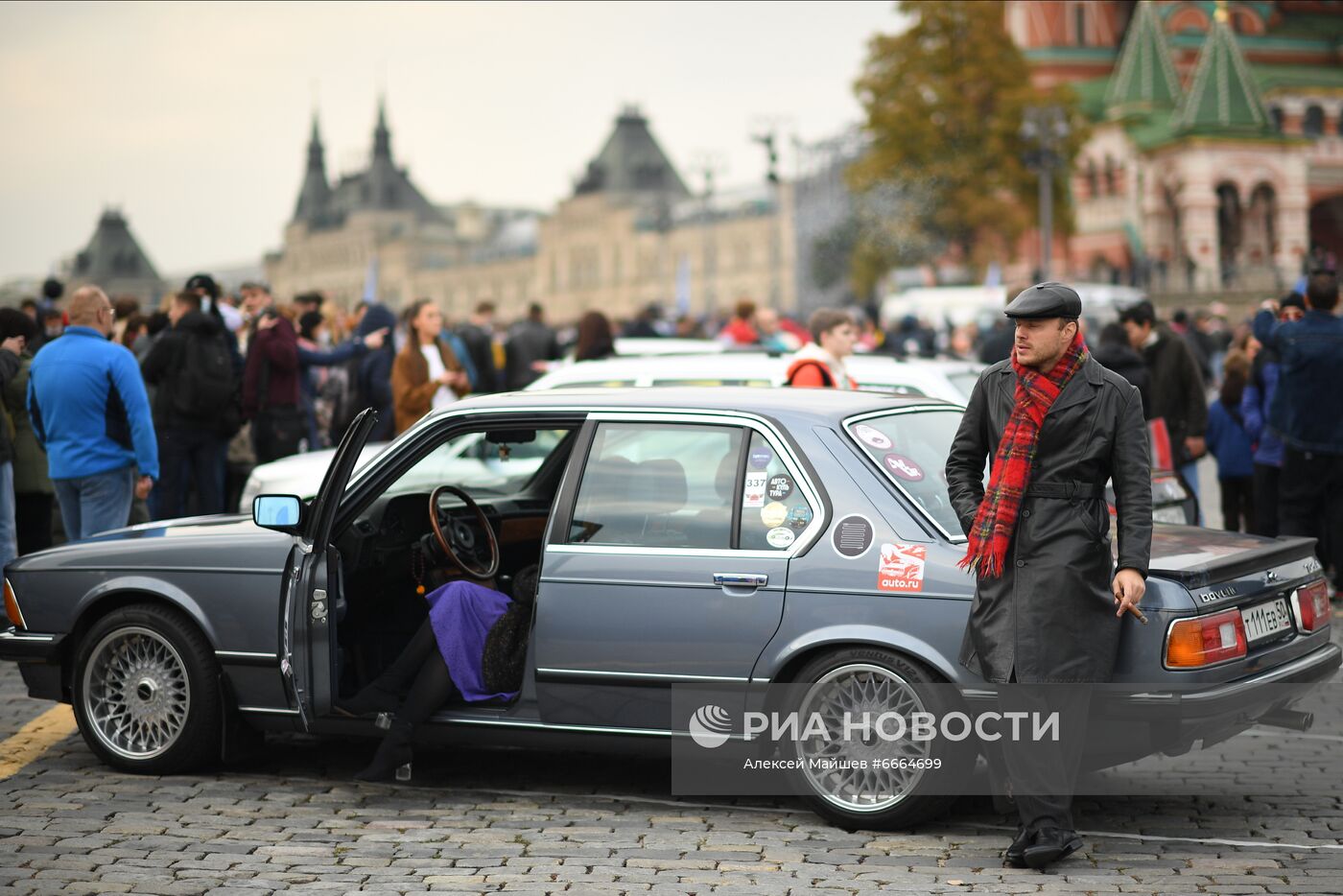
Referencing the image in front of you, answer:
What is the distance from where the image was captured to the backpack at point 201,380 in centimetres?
1145

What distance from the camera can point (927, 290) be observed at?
158 ft

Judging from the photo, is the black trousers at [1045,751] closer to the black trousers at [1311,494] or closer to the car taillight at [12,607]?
the car taillight at [12,607]

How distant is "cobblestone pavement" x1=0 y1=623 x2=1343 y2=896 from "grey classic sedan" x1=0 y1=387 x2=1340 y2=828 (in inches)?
10.3

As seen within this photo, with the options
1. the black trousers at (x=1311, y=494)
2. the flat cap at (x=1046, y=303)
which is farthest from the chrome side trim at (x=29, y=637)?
the black trousers at (x=1311, y=494)

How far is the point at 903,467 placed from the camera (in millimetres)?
6266

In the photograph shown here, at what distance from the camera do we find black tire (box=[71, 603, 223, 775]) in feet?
22.4

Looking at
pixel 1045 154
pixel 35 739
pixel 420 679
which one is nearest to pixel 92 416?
pixel 35 739

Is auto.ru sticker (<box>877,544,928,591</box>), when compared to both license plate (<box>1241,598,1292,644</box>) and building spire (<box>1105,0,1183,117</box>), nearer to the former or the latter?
license plate (<box>1241,598,1292,644</box>)

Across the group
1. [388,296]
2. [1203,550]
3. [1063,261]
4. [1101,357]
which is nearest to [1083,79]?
[1063,261]

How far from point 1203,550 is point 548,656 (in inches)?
94.2

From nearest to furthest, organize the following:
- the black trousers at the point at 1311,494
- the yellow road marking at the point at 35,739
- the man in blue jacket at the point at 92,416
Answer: the yellow road marking at the point at 35,739
the man in blue jacket at the point at 92,416
the black trousers at the point at 1311,494

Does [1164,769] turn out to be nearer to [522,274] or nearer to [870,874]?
[870,874]

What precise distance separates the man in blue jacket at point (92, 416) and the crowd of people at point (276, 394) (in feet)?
0.03

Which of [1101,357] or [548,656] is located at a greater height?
[1101,357]
